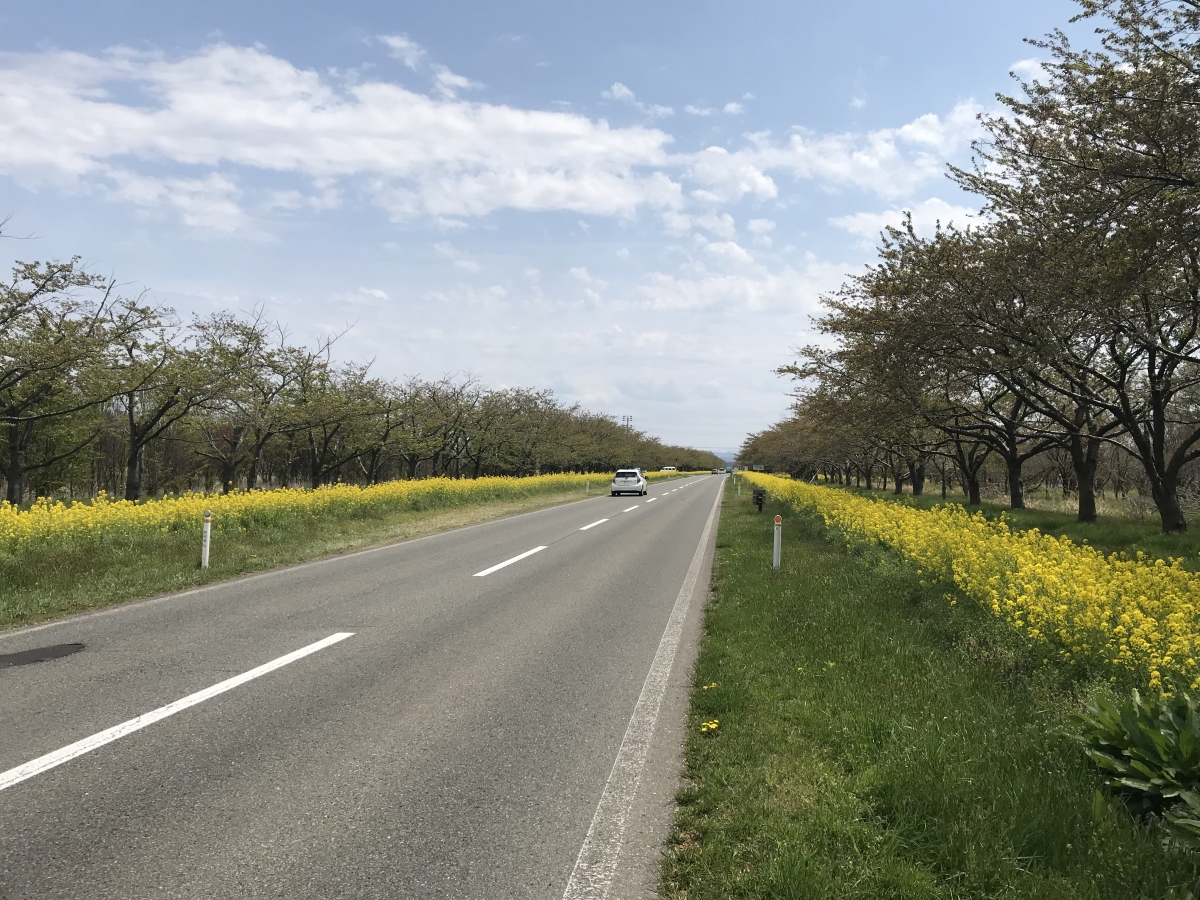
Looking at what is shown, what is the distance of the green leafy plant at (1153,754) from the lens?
9.73 feet

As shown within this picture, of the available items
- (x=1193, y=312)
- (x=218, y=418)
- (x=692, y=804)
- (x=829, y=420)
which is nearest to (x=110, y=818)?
(x=692, y=804)

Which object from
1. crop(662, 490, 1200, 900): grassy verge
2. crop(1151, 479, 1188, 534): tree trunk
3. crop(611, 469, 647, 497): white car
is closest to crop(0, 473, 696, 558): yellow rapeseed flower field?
crop(662, 490, 1200, 900): grassy verge

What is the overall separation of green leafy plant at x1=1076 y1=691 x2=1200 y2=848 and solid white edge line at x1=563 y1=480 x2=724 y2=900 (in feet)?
7.96

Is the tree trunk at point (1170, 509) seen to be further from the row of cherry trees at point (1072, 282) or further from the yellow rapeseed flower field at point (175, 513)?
the yellow rapeseed flower field at point (175, 513)

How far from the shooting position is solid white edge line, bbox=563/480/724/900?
2.79m

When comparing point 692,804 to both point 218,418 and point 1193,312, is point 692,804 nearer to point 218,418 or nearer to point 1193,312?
point 1193,312

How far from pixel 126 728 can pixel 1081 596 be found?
735 cm

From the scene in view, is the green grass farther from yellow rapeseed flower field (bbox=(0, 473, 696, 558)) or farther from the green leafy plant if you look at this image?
yellow rapeseed flower field (bbox=(0, 473, 696, 558))

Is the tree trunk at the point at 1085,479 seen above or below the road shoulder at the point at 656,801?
above

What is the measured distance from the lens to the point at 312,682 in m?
5.10

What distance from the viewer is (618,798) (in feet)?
11.5

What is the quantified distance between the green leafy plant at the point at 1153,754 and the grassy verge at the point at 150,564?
9.56 meters

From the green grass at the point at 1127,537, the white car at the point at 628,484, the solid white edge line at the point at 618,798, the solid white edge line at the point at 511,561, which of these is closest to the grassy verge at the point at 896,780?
the solid white edge line at the point at 618,798

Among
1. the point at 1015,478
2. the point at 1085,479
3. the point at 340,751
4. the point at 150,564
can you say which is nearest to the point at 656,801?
the point at 340,751
